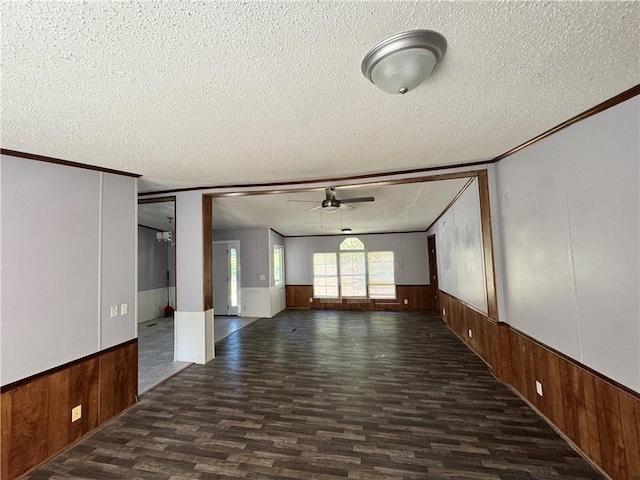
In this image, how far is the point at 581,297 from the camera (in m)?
1.93

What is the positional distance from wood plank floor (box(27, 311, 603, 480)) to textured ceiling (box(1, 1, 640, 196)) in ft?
8.01

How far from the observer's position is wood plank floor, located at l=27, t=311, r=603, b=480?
1943mm

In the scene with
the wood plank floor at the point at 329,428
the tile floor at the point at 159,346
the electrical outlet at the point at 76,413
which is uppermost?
the electrical outlet at the point at 76,413

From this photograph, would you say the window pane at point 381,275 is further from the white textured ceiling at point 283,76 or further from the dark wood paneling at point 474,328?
the white textured ceiling at point 283,76

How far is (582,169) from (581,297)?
0.89m

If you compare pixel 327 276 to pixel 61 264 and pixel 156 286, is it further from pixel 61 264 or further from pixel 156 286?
pixel 61 264

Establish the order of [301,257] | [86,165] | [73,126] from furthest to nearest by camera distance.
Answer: [301,257] → [86,165] → [73,126]

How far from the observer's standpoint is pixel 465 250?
4.27 metres

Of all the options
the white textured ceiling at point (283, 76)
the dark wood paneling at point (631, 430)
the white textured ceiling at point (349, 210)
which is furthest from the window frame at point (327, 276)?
the dark wood paneling at point (631, 430)

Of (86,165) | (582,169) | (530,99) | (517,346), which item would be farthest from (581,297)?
(86,165)

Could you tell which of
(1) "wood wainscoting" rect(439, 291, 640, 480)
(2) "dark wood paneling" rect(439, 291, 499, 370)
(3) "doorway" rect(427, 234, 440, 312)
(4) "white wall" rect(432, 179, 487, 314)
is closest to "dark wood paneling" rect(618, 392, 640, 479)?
(1) "wood wainscoting" rect(439, 291, 640, 480)

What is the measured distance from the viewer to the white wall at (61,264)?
2.01 metres

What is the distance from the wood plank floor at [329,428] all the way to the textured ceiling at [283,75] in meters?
2.44

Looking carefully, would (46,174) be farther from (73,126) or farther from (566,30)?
(566,30)
